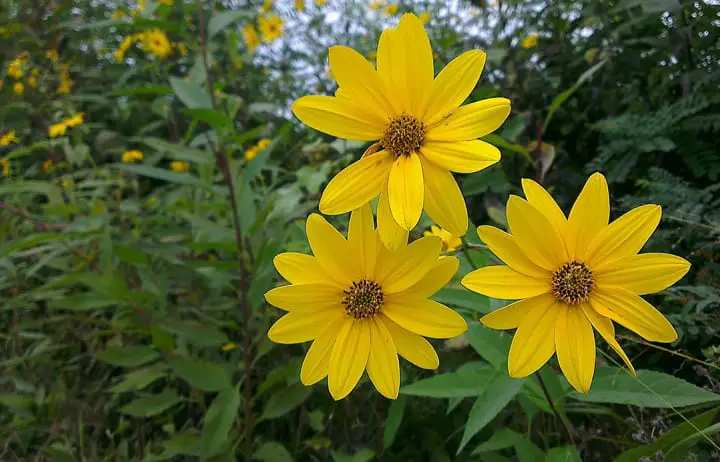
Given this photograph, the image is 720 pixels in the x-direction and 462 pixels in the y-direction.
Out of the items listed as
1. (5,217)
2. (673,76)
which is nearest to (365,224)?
(673,76)

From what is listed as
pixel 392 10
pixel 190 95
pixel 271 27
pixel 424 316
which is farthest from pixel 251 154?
pixel 424 316

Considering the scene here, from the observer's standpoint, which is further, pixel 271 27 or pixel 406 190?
pixel 271 27

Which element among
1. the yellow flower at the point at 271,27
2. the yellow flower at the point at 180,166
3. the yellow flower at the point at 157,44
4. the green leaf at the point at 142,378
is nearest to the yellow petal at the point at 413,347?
the green leaf at the point at 142,378

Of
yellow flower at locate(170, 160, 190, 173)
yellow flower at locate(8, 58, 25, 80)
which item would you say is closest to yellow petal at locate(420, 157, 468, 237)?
yellow flower at locate(170, 160, 190, 173)

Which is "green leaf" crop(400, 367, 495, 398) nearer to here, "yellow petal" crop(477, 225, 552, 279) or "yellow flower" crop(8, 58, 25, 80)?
"yellow petal" crop(477, 225, 552, 279)

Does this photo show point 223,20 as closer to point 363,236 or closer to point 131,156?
point 363,236

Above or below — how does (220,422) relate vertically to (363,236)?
below
